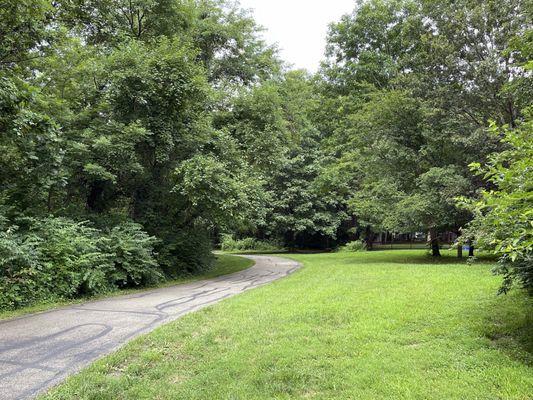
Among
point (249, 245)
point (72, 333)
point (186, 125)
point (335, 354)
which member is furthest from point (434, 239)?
point (249, 245)

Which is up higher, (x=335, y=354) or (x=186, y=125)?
(x=186, y=125)

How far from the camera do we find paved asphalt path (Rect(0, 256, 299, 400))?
4.10 metres

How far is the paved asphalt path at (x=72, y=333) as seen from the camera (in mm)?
4097

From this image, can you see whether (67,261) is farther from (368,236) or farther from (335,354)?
(368,236)

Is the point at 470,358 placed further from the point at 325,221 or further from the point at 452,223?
the point at 325,221

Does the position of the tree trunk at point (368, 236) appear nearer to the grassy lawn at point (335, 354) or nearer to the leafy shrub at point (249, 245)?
the leafy shrub at point (249, 245)

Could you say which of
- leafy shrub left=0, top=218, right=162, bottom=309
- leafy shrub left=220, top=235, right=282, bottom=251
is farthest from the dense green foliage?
leafy shrub left=220, top=235, right=282, bottom=251

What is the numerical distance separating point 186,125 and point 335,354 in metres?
10.3

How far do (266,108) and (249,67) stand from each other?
13.0ft

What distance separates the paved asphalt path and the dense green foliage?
1.22 meters

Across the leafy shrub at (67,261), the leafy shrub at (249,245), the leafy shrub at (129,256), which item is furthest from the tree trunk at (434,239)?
the leafy shrub at (249,245)

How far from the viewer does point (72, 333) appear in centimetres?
577

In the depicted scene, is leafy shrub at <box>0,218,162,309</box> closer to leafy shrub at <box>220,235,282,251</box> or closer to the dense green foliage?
the dense green foliage

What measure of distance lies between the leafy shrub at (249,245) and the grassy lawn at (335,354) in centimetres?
2706
